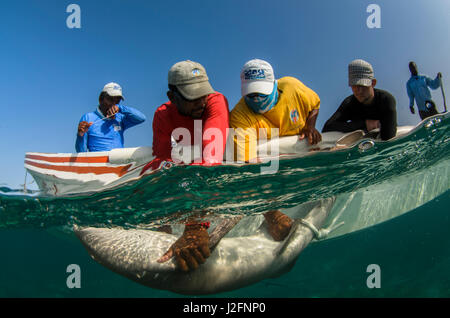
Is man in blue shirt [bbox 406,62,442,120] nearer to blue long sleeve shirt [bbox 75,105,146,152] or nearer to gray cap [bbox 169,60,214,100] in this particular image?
gray cap [bbox 169,60,214,100]

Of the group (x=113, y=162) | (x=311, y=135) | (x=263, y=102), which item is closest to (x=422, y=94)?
(x=311, y=135)

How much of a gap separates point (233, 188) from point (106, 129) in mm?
2788

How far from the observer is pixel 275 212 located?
6.19 m

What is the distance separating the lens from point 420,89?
201 inches

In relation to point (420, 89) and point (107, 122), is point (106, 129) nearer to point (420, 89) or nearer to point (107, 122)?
point (107, 122)

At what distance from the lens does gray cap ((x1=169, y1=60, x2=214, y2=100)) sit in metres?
3.48

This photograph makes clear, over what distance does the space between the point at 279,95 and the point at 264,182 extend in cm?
207

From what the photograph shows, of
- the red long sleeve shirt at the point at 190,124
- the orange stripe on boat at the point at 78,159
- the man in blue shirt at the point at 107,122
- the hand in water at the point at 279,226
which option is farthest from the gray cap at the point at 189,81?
the hand in water at the point at 279,226

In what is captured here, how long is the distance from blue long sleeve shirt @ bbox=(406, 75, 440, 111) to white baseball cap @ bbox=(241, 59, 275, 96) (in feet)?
9.96

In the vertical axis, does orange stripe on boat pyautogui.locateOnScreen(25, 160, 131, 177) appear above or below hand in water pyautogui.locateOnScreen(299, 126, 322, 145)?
below

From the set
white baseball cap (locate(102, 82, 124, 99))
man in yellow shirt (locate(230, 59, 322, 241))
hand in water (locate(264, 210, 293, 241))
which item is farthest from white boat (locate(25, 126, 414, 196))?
hand in water (locate(264, 210, 293, 241))

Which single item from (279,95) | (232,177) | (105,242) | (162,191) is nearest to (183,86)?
(279,95)

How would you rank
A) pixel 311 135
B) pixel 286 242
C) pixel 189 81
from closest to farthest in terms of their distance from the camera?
pixel 189 81 < pixel 311 135 < pixel 286 242

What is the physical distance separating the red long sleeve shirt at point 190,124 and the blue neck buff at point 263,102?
355 millimetres
